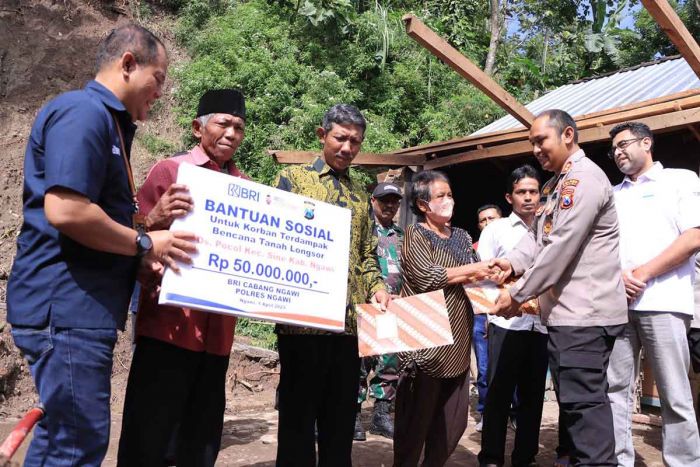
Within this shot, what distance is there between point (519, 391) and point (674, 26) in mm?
2919

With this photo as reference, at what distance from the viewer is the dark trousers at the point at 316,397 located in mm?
3252

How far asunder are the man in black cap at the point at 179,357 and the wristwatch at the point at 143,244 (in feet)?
0.72

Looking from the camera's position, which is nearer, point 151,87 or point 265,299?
point 151,87

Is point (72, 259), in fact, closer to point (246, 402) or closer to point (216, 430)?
point (216, 430)

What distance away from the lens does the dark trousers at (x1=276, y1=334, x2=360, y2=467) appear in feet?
10.7

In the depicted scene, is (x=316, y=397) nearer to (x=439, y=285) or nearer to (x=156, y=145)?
(x=439, y=285)

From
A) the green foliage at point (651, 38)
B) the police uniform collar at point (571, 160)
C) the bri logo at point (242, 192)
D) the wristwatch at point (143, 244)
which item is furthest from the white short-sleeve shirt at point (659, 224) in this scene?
the green foliage at point (651, 38)

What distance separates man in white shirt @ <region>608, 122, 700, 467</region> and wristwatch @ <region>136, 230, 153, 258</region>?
2.76 metres

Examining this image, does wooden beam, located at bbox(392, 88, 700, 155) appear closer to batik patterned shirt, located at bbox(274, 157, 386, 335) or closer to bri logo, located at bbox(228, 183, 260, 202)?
batik patterned shirt, located at bbox(274, 157, 386, 335)

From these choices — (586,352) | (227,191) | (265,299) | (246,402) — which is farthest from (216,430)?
(246,402)

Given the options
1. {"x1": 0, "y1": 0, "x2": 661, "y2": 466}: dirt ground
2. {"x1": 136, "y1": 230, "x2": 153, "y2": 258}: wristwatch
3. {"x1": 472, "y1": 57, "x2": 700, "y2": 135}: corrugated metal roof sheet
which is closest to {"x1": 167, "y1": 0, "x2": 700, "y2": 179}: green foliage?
{"x1": 0, "y1": 0, "x2": 661, "y2": 466}: dirt ground

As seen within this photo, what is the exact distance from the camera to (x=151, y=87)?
245 centimetres

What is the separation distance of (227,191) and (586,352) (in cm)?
200

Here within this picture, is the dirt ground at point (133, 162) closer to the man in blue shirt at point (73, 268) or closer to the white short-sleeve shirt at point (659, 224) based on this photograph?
the white short-sleeve shirt at point (659, 224)
